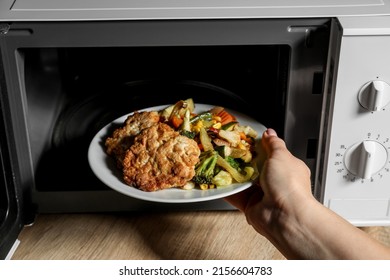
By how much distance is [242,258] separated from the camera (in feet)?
3.07

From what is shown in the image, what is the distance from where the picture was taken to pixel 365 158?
897mm

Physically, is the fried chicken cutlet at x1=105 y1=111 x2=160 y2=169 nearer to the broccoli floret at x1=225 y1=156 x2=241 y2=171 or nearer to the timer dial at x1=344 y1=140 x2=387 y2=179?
the broccoli floret at x1=225 y1=156 x2=241 y2=171

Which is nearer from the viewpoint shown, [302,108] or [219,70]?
[302,108]

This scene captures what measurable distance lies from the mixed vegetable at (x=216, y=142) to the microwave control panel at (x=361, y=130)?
0.13 meters

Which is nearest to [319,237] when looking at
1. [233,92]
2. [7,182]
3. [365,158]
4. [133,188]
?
[365,158]

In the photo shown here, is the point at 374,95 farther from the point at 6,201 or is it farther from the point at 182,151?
the point at 6,201

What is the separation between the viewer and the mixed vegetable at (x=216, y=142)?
86 cm

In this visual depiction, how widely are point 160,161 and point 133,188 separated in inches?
2.1

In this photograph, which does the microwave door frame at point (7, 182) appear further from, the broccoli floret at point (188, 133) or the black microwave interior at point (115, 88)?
the broccoli floret at point (188, 133)

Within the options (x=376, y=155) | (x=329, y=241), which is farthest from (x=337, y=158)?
(x=329, y=241)

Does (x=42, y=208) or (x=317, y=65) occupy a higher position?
(x=317, y=65)

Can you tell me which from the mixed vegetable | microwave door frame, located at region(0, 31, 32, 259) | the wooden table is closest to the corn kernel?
the mixed vegetable

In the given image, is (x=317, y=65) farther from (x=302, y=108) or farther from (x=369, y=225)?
(x=369, y=225)

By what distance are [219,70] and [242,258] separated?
38cm
